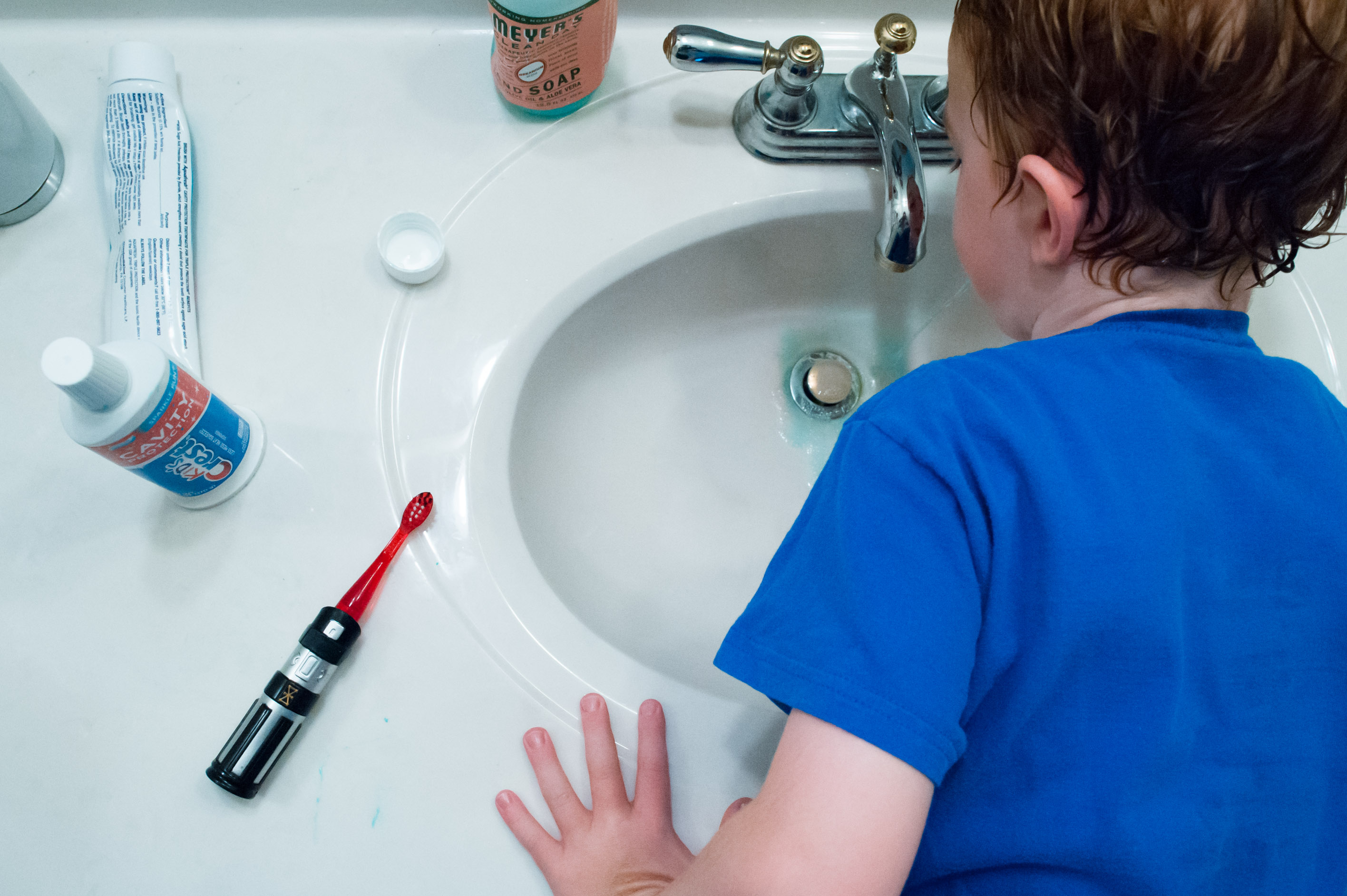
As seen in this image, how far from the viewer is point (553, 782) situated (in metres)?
0.43

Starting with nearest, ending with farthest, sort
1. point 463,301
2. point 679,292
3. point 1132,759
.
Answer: point 1132,759 < point 463,301 < point 679,292

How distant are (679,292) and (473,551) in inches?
10.2

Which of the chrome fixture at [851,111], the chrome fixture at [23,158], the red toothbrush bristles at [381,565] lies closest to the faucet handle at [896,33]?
the chrome fixture at [851,111]

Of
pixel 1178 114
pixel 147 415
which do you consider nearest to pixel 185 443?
pixel 147 415

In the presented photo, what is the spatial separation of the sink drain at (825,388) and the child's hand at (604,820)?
31 centimetres

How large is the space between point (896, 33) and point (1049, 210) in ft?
0.51

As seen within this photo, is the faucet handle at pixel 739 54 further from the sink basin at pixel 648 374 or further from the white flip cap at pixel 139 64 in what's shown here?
the white flip cap at pixel 139 64

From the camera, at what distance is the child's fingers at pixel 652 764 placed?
0.43 m

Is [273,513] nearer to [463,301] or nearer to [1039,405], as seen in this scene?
[463,301]

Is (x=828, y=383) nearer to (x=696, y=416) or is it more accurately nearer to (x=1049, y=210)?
(x=696, y=416)

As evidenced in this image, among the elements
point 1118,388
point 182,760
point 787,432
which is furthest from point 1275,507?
point 182,760

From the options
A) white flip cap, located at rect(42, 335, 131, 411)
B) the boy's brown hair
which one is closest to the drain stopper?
the boy's brown hair

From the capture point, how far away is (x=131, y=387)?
38cm

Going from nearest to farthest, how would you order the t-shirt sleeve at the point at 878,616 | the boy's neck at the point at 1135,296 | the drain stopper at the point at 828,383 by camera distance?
the t-shirt sleeve at the point at 878,616, the boy's neck at the point at 1135,296, the drain stopper at the point at 828,383
